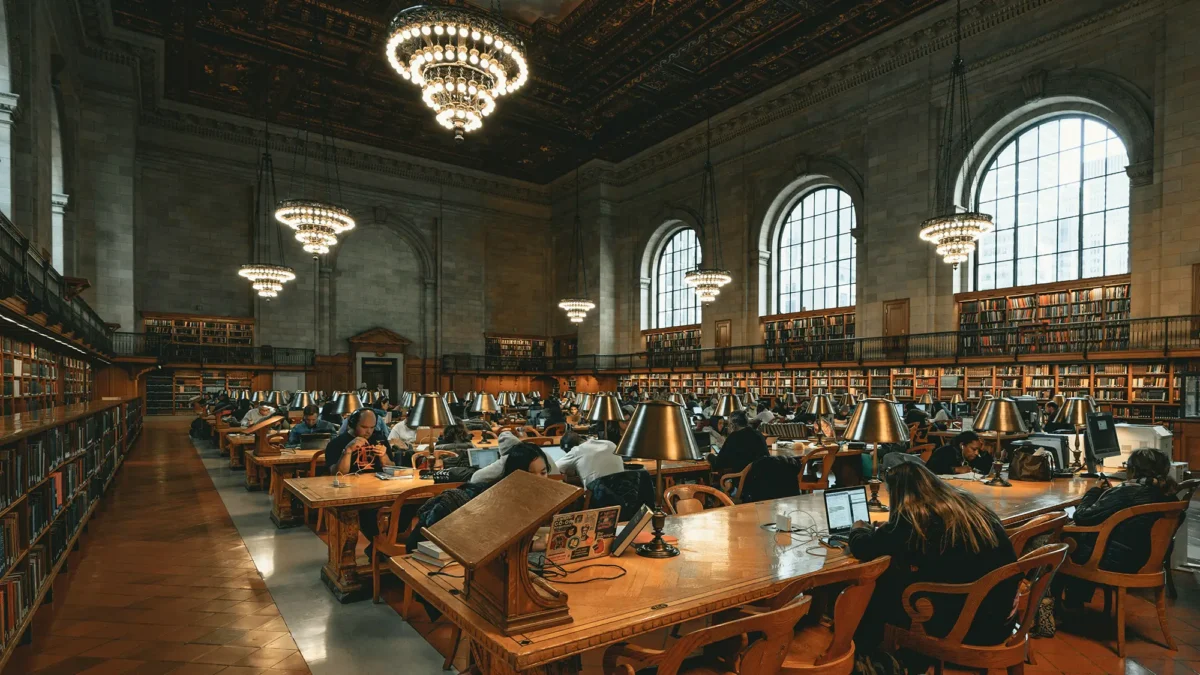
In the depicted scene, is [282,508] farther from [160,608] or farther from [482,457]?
[482,457]

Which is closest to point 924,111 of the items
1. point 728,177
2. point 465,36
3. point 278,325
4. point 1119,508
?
point 728,177

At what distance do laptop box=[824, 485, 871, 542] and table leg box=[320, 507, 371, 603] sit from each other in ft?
9.62

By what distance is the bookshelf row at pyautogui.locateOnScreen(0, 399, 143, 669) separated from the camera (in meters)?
3.02

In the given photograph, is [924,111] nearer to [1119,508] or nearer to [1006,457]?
[1006,457]

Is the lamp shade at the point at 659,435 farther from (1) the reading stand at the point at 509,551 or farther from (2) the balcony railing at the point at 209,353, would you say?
(2) the balcony railing at the point at 209,353

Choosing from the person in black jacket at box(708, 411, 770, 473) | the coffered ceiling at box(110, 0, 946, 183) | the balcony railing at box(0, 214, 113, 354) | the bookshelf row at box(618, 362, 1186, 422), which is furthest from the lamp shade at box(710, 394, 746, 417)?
the coffered ceiling at box(110, 0, 946, 183)

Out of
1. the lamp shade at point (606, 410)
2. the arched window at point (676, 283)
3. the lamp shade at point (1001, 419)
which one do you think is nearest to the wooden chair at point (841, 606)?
the lamp shade at point (606, 410)

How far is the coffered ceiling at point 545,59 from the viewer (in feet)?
45.9

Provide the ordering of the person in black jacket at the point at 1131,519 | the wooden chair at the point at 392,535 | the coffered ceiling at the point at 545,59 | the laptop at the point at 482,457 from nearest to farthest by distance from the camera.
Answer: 1. the person in black jacket at the point at 1131,519
2. the wooden chair at the point at 392,535
3. the laptop at the point at 482,457
4. the coffered ceiling at the point at 545,59

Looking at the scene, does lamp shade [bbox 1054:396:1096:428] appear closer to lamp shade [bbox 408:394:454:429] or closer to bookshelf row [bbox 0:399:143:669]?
lamp shade [bbox 408:394:454:429]

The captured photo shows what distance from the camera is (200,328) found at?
19062 mm

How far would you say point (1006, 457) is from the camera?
5.74 meters

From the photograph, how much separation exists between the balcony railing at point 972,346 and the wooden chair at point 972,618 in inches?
429

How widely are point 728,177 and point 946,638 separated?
60.8 feet
